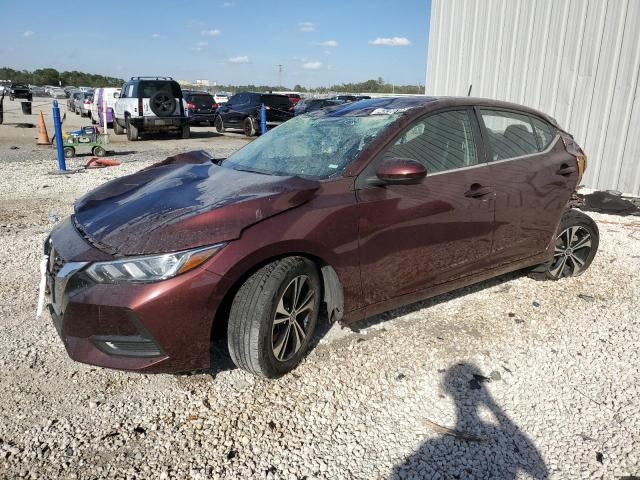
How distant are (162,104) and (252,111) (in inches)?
165

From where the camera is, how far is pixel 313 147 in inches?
135

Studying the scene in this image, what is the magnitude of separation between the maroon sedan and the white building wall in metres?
5.07

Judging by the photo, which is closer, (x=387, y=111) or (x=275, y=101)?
(x=387, y=111)

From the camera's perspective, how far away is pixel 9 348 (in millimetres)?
3160

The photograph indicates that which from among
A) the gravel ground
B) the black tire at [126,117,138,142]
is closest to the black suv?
the black tire at [126,117,138,142]

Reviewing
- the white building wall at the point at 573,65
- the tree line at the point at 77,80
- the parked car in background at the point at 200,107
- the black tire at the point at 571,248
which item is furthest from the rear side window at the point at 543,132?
the tree line at the point at 77,80

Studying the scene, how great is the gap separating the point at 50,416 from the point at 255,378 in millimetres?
1091

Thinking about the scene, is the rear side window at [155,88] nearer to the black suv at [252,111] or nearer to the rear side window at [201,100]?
the black suv at [252,111]

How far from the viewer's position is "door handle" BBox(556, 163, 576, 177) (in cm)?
407

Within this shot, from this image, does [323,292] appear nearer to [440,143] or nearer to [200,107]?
[440,143]

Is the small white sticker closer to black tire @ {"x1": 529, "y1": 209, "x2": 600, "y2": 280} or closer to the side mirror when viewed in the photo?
the side mirror

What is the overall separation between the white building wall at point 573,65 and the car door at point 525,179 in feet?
16.7

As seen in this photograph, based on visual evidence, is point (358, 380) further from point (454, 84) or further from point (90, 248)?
point (454, 84)

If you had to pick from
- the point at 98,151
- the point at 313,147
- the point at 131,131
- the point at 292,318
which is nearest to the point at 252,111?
the point at 131,131
